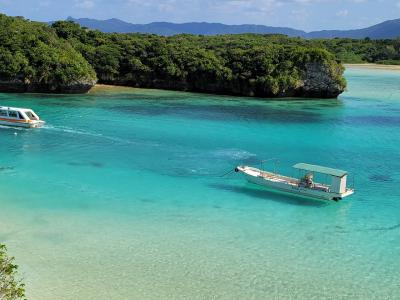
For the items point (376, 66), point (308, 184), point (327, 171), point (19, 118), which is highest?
point (376, 66)

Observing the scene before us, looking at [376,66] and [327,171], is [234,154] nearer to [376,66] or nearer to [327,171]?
[327,171]

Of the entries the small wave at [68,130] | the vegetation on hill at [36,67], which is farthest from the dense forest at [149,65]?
the small wave at [68,130]

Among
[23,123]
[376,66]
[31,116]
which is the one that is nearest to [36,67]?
[31,116]

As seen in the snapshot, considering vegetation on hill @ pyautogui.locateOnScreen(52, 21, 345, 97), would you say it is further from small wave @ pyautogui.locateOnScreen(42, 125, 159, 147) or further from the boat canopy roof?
the boat canopy roof

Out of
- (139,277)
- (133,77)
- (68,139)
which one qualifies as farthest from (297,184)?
(133,77)

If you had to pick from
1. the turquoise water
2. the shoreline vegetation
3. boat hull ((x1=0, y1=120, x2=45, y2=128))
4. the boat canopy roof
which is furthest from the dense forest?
the shoreline vegetation

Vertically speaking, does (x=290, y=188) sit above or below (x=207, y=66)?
below
